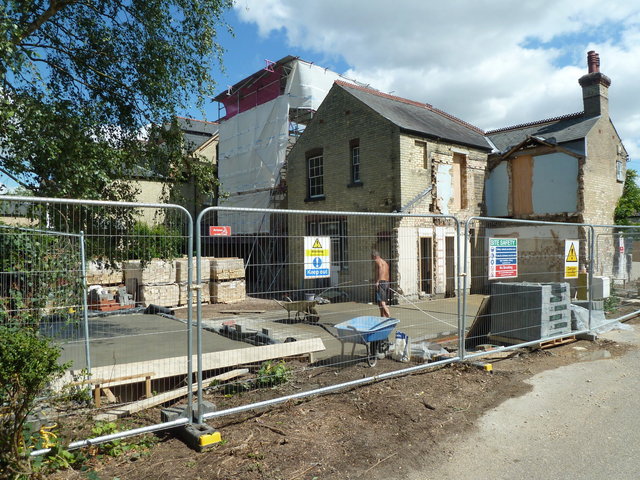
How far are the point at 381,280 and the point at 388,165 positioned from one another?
9.43 metres

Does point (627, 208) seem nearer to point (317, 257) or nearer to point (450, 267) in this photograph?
point (450, 267)

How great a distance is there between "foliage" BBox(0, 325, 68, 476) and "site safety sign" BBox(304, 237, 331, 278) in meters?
2.74

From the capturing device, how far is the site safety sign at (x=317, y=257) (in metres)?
5.26

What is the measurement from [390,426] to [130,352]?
5.54m

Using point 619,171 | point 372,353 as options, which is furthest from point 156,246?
point 619,171

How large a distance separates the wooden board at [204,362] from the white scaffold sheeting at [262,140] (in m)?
14.6

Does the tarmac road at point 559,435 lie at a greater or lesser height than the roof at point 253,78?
lesser

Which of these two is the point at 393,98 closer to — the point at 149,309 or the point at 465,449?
the point at 149,309

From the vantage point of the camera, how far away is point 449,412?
5004 mm

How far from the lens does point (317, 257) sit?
5.32 metres

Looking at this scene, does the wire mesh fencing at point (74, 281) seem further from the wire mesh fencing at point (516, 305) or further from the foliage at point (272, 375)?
the wire mesh fencing at point (516, 305)

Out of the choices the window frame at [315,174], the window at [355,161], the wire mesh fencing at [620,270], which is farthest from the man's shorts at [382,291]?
the window frame at [315,174]

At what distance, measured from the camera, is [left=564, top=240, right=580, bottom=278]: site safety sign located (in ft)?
26.9

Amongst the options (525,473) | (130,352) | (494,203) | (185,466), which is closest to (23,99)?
(130,352)
